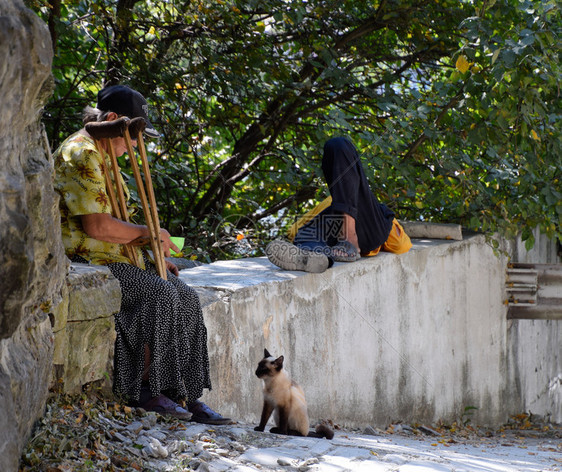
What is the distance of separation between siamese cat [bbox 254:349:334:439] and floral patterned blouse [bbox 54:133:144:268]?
104 centimetres

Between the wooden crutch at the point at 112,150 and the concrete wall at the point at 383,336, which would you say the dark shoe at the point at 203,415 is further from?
the wooden crutch at the point at 112,150

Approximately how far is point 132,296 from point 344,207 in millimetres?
2447

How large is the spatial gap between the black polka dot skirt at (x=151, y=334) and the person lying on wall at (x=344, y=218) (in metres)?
1.96

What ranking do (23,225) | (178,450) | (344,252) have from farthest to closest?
(344,252) → (178,450) → (23,225)

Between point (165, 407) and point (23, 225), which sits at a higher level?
point (23, 225)

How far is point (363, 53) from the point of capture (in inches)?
287

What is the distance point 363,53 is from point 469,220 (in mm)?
1825

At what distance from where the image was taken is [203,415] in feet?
11.8

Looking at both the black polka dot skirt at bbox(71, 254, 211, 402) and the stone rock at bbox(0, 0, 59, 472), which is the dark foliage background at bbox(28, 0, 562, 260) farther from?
the stone rock at bbox(0, 0, 59, 472)

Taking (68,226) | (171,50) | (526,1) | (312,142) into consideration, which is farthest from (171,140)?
(68,226)

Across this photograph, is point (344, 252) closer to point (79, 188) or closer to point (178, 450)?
point (79, 188)

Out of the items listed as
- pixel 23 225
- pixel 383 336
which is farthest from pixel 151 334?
pixel 383 336

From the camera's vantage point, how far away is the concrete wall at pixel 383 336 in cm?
436

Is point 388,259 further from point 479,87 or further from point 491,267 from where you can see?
point 491,267
